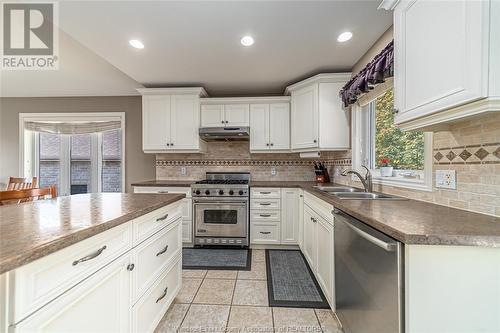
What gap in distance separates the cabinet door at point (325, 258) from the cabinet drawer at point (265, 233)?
101 cm

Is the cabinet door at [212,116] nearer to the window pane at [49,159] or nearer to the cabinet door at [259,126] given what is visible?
the cabinet door at [259,126]

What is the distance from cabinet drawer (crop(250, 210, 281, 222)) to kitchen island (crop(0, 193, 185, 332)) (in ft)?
5.33

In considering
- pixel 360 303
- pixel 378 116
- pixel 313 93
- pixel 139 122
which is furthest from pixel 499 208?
pixel 139 122


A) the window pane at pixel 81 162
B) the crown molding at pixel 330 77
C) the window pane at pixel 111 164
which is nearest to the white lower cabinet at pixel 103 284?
the crown molding at pixel 330 77

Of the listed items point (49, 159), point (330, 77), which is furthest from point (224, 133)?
point (49, 159)

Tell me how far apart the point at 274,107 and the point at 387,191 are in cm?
198

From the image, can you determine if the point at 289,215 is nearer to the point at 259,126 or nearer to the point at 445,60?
the point at 259,126

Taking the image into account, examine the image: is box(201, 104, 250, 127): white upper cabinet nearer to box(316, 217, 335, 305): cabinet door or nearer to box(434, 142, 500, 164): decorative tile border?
box(316, 217, 335, 305): cabinet door

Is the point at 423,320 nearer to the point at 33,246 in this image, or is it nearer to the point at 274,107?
the point at 33,246

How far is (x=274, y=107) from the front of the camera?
342 cm

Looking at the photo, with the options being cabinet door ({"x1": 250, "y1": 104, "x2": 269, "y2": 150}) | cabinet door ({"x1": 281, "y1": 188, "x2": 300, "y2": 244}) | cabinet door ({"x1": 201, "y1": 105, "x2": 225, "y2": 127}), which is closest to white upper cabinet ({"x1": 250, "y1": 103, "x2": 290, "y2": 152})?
cabinet door ({"x1": 250, "y1": 104, "x2": 269, "y2": 150})

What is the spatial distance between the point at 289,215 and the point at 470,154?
2103mm

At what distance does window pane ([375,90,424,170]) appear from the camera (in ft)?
5.89

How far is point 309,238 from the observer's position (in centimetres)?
248
